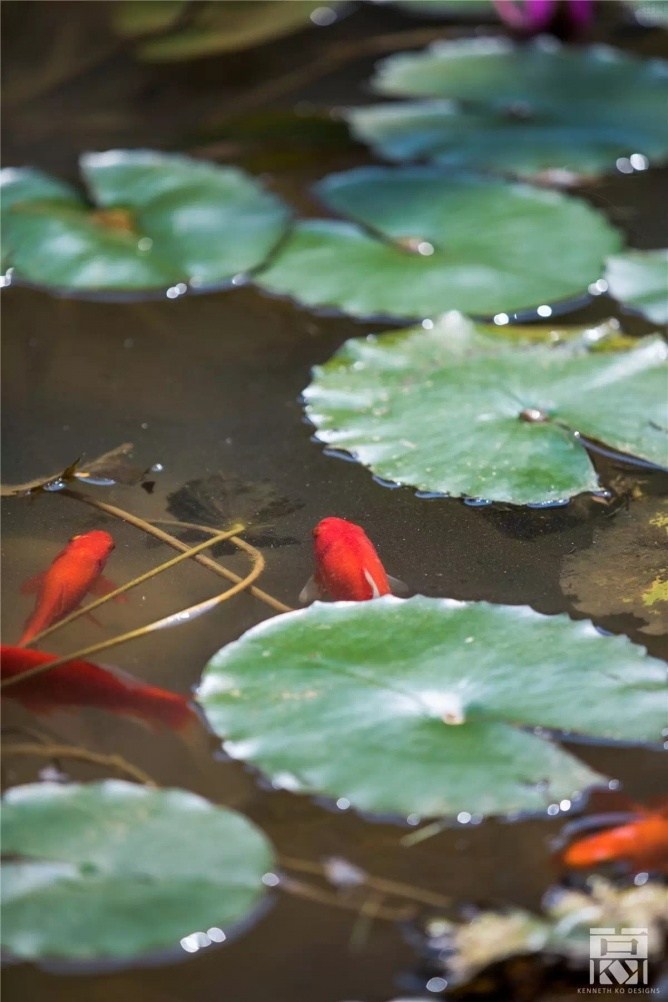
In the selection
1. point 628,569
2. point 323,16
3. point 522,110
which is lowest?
point 628,569

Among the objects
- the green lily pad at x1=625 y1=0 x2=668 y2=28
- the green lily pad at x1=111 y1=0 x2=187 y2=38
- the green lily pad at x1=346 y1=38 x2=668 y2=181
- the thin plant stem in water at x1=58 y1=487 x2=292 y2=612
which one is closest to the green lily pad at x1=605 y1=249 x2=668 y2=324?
the green lily pad at x1=346 y1=38 x2=668 y2=181

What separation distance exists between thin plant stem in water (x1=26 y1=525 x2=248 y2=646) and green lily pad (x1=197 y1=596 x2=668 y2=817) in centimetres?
17

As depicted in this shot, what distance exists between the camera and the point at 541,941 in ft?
2.73

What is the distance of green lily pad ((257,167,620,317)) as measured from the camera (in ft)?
5.35

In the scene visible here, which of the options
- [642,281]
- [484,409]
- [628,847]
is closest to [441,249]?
[642,281]

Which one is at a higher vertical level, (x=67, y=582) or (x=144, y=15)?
(x=144, y=15)

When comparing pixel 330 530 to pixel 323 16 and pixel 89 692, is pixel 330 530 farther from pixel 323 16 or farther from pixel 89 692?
pixel 323 16

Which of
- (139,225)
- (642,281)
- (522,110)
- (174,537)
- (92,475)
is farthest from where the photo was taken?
(522,110)

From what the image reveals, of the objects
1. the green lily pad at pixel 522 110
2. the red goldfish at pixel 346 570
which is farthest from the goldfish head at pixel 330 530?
the green lily pad at pixel 522 110

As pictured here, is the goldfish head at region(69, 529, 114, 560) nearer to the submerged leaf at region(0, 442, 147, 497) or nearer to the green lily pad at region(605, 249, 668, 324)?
the submerged leaf at region(0, 442, 147, 497)

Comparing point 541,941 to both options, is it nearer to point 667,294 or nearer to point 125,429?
point 125,429

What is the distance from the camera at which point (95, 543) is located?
1225 millimetres

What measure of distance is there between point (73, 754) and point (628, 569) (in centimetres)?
60

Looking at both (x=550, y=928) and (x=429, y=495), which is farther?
(x=429, y=495)
